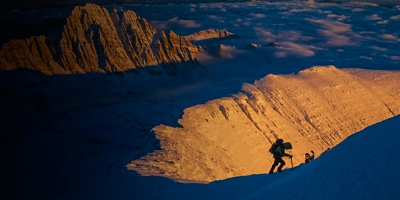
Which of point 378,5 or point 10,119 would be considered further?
point 378,5

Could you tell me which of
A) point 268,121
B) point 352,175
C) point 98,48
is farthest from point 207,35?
point 352,175

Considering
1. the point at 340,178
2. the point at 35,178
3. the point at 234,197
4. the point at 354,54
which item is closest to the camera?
the point at 340,178

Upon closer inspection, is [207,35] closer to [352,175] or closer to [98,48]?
[98,48]

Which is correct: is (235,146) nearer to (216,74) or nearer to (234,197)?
(234,197)

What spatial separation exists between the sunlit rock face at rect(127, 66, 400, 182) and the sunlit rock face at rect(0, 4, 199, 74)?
1189 centimetres

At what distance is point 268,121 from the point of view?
93.8ft

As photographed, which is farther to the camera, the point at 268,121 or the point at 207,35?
the point at 207,35

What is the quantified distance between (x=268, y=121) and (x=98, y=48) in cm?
1786

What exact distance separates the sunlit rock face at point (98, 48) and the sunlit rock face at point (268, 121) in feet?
39.0

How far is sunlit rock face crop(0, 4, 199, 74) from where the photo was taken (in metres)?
32.2

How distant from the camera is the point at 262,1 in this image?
5566 inches

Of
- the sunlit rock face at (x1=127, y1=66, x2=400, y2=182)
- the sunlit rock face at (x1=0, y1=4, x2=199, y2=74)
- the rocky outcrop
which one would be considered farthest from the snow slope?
the rocky outcrop

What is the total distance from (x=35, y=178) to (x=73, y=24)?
76.1 ft

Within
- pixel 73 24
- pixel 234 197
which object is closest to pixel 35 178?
pixel 234 197
